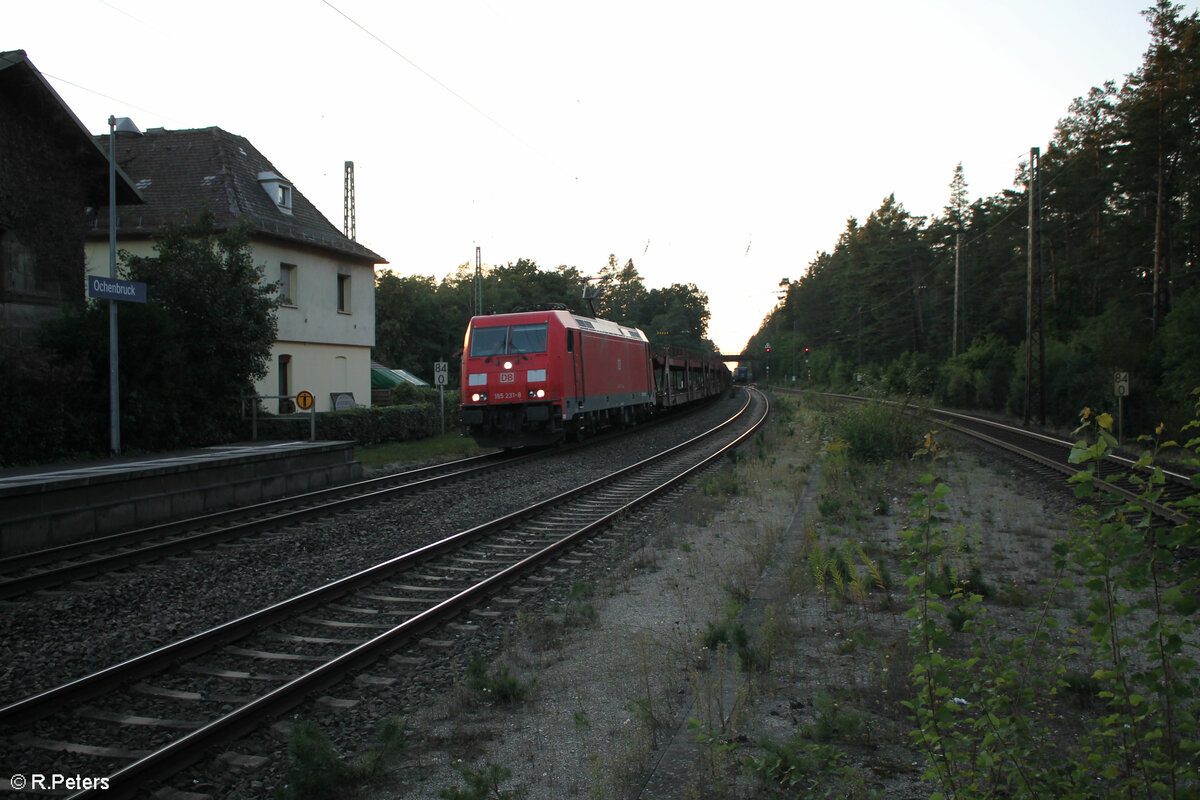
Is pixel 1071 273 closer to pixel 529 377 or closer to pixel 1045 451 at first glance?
pixel 1045 451

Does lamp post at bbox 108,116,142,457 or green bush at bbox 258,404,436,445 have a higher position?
lamp post at bbox 108,116,142,457

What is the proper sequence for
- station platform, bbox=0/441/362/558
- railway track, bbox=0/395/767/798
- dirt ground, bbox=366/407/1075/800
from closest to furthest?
dirt ground, bbox=366/407/1075/800 → railway track, bbox=0/395/767/798 → station platform, bbox=0/441/362/558

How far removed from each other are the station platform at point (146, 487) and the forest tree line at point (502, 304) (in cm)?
762

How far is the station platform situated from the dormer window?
1344cm

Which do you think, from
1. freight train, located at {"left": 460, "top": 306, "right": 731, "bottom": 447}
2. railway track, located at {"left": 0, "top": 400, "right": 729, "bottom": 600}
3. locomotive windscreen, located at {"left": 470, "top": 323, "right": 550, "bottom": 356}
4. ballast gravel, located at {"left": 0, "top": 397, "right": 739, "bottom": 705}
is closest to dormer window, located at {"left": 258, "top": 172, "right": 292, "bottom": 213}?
freight train, located at {"left": 460, "top": 306, "right": 731, "bottom": 447}

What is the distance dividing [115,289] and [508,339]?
7.92 meters

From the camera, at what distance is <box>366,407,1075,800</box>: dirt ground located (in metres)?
3.73

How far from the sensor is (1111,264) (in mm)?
34844

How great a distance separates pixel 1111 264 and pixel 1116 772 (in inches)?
1547

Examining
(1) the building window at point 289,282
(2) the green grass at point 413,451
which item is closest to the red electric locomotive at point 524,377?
(2) the green grass at point 413,451

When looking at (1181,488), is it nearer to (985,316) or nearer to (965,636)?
(965,636)

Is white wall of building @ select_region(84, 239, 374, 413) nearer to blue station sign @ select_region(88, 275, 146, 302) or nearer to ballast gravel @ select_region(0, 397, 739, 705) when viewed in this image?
blue station sign @ select_region(88, 275, 146, 302)

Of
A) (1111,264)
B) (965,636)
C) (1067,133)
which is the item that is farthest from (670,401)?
(1067,133)

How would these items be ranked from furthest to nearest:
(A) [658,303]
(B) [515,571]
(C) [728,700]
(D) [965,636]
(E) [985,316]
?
(A) [658,303] → (E) [985,316] → (B) [515,571] → (D) [965,636] → (C) [728,700]
